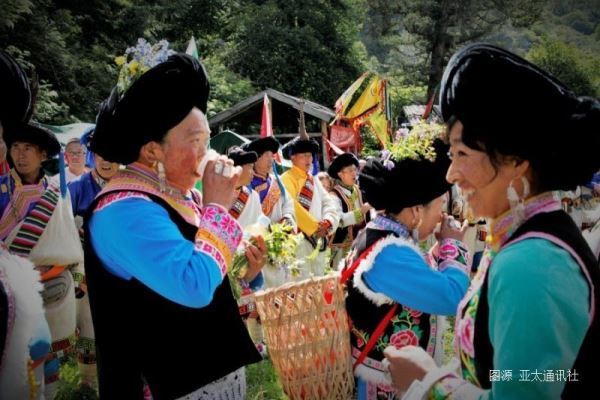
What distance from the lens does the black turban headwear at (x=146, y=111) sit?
175 cm

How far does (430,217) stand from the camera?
8.42ft

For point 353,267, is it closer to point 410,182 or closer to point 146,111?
point 410,182

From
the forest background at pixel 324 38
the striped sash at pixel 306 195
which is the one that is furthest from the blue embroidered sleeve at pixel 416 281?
the forest background at pixel 324 38

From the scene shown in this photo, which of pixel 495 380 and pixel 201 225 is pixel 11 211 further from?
pixel 495 380

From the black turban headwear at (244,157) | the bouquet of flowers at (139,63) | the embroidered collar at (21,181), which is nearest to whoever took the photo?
the bouquet of flowers at (139,63)

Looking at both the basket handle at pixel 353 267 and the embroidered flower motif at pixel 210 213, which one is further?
the basket handle at pixel 353 267

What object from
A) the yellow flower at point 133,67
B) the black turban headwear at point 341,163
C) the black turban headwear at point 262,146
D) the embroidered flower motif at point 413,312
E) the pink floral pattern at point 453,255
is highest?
the yellow flower at point 133,67

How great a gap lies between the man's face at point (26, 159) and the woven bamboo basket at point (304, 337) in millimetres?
2469

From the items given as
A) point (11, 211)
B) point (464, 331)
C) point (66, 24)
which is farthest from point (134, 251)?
point (66, 24)

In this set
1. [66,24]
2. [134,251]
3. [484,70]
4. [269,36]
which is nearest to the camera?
[484,70]

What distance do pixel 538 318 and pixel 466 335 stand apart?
1.13 ft

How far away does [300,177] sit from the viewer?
6492 mm

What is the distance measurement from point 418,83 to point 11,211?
88.1 ft

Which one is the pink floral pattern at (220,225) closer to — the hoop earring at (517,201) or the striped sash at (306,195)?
the hoop earring at (517,201)
